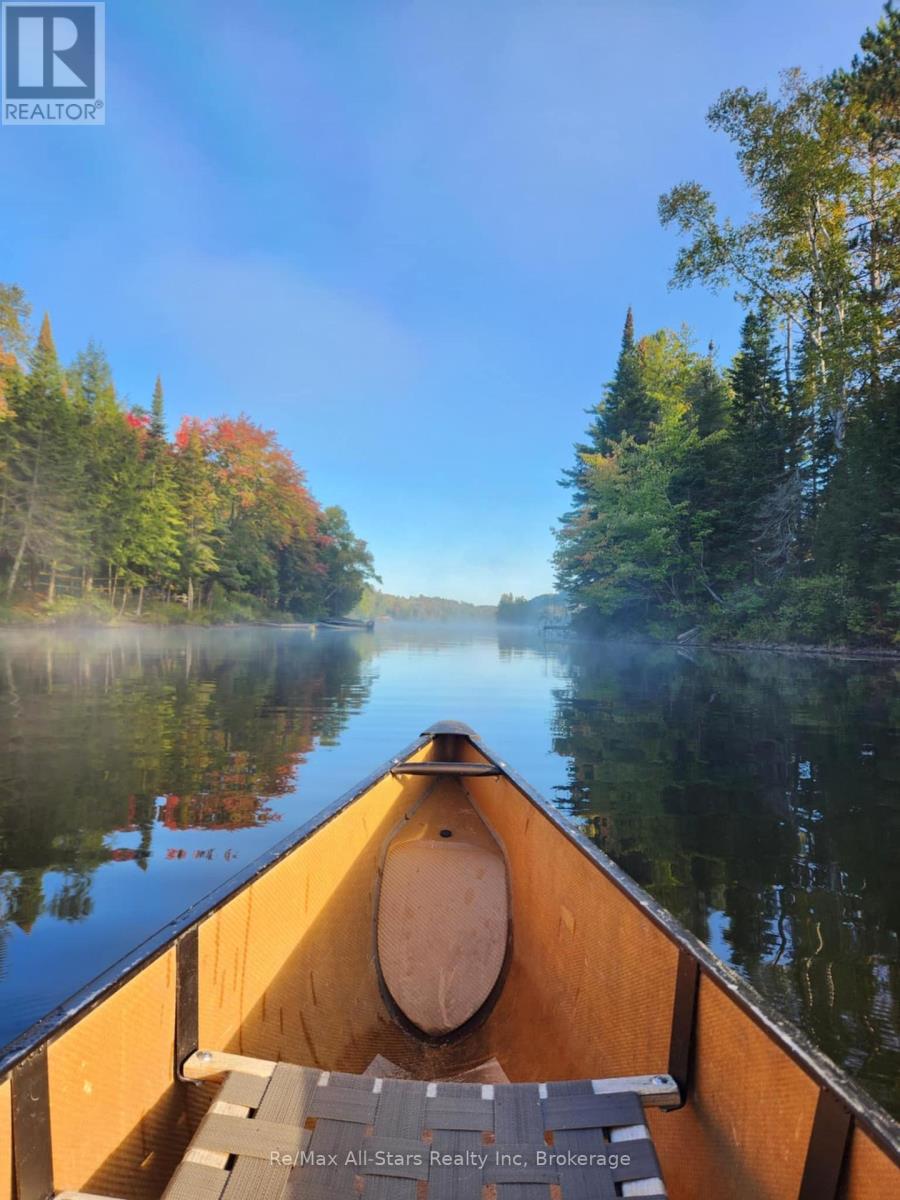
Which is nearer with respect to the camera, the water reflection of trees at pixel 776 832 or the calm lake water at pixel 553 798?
the water reflection of trees at pixel 776 832

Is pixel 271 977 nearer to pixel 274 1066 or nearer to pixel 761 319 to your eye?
pixel 274 1066

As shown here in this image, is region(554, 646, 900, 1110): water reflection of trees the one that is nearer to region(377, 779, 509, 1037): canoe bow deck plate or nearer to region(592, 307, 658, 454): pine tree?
region(377, 779, 509, 1037): canoe bow deck plate

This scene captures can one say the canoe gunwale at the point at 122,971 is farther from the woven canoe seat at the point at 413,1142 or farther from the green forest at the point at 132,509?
the green forest at the point at 132,509

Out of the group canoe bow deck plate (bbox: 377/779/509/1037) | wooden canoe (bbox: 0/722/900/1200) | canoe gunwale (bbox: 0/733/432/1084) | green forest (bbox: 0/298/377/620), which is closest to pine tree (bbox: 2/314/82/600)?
green forest (bbox: 0/298/377/620)

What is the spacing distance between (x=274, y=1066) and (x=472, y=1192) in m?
Result: 0.63

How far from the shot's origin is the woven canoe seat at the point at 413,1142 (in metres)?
1.40

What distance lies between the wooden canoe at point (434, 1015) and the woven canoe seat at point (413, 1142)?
5cm

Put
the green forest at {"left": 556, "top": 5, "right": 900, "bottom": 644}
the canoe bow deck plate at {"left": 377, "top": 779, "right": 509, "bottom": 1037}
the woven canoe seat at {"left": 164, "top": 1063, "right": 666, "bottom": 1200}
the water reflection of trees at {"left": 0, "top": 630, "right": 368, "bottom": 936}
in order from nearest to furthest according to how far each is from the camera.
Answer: the woven canoe seat at {"left": 164, "top": 1063, "right": 666, "bottom": 1200}, the canoe bow deck plate at {"left": 377, "top": 779, "right": 509, "bottom": 1037}, the water reflection of trees at {"left": 0, "top": 630, "right": 368, "bottom": 936}, the green forest at {"left": 556, "top": 5, "right": 900, "bottom": 644}

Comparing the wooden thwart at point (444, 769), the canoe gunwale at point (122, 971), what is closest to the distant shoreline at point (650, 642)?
the wooden thwart at point (444, 769)

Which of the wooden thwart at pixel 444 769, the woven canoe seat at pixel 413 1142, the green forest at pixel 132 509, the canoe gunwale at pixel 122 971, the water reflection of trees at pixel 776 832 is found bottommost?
the water reflection of trees at pixel 776 832

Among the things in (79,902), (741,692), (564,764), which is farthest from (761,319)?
(79,902)

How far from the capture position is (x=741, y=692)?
13508mm

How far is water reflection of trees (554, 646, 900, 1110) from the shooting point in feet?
9.46

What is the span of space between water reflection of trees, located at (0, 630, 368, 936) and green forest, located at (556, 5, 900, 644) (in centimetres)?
1720
